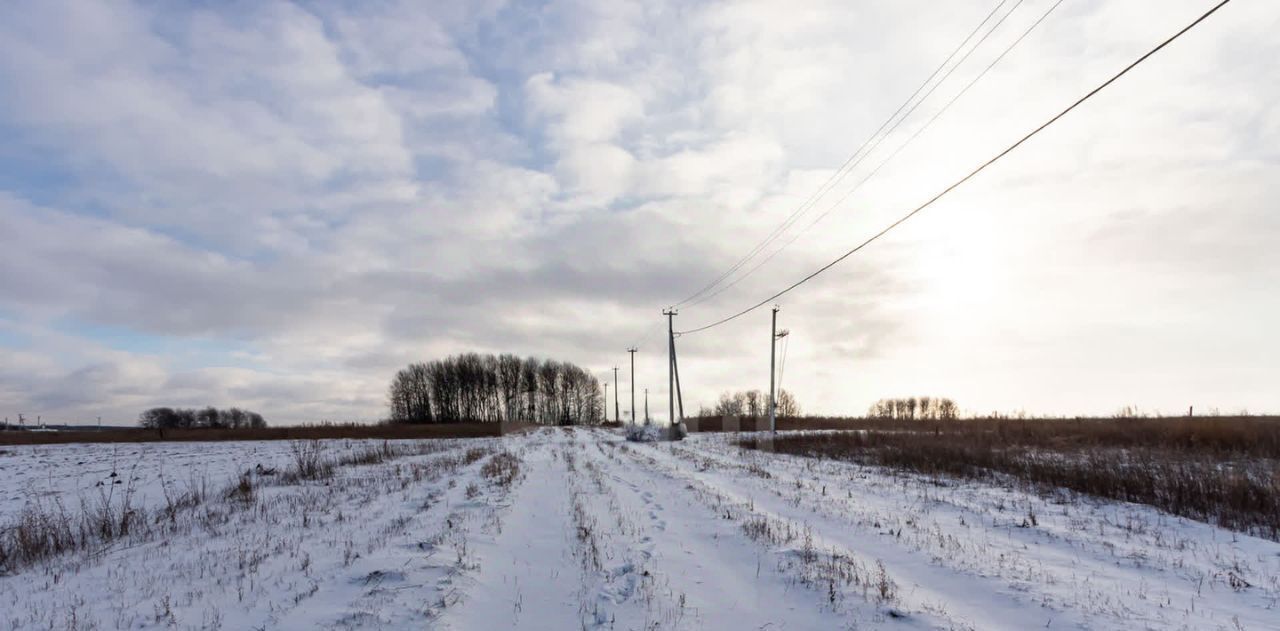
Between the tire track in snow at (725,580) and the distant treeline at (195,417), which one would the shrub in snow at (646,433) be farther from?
the distant treeline at (195,417)

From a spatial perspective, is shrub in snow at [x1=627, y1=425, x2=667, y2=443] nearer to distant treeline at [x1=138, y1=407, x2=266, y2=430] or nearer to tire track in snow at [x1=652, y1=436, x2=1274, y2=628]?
tire track in snow at [x1=652, y1=436, x2=1274, y2=628]

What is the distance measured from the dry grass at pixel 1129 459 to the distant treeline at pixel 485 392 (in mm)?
104014

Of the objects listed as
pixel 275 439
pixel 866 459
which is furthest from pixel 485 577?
pixel 275 439

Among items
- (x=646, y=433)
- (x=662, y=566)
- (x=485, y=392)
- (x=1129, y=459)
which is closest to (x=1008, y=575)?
(x=662, y=566)

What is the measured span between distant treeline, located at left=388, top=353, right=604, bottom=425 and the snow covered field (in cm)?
11991

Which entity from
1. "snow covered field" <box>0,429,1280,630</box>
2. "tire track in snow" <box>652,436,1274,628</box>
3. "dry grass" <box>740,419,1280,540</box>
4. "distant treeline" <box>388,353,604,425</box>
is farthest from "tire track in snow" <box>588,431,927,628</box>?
"distant treeline" <box>388,353,604,425</box>

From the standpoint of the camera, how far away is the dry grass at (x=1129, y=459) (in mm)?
11383

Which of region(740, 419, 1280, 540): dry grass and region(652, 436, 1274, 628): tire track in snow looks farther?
region(740, 419, 1280, 540): dry grass

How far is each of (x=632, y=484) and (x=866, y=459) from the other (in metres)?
10.9

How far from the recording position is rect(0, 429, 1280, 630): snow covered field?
6.01 metres

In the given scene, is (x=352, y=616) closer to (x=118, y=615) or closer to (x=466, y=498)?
(x=118, y=615)

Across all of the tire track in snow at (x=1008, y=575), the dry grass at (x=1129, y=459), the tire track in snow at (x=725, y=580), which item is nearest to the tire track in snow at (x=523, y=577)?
the tire track in snow at (x=725, y=580)

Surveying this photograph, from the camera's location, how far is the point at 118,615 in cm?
627

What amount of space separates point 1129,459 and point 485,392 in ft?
408
